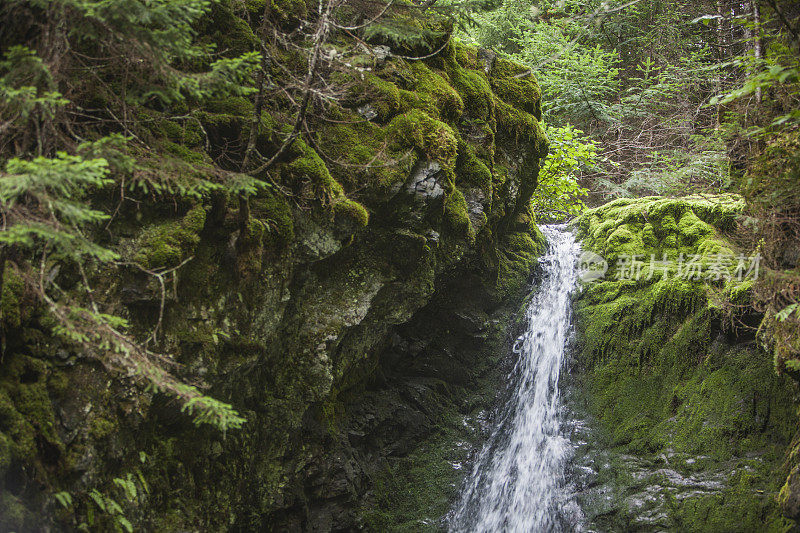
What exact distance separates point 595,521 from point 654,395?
7.18 ft

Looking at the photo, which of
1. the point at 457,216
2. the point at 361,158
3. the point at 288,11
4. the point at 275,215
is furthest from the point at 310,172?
the point at 457,216

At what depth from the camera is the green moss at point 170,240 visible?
423 centimetres

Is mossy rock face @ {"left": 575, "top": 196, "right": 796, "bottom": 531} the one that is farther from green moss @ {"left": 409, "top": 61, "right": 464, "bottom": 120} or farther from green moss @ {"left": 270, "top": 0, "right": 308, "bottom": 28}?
green moss @ {"left": 270, "top": 0, "right": 308, "bottom": 28}

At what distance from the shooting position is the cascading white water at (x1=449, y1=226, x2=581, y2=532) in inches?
266

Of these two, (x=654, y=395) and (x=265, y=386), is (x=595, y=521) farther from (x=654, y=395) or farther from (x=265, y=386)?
(x=265, y=386)

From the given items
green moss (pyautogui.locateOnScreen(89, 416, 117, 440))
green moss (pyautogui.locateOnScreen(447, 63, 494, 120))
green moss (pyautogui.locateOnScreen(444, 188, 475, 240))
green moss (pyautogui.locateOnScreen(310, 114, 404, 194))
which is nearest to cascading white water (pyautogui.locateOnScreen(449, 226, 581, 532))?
green moss (pyautogui.locateOnScreen(444, 188, 475, 240))

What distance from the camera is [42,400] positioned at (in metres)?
3.53

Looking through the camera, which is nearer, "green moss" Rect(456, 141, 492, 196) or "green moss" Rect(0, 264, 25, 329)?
"green moss" Rect(0, 264, 25, 329)

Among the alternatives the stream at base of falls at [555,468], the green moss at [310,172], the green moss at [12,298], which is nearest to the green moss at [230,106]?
the green moss at [310,172]

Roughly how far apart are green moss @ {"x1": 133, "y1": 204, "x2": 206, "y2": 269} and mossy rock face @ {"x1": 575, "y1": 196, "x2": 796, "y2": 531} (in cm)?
600

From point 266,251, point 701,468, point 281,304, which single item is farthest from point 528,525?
point 266,251

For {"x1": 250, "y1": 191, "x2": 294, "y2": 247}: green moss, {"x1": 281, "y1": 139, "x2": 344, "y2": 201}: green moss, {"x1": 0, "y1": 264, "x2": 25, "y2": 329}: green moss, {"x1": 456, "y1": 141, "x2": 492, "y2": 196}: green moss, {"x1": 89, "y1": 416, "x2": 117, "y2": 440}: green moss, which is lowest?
{"x1": 89, "y1": 416, "x2": 117, "y2": 440}: green moss

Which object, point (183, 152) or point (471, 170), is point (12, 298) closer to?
point (183, 152)

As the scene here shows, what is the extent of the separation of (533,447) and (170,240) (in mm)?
6012
